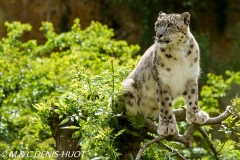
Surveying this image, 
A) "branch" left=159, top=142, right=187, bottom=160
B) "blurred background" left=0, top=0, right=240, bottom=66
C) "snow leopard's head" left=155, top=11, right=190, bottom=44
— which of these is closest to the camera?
"snow leopard's head" left=155, top=11, right=190, bottom=44

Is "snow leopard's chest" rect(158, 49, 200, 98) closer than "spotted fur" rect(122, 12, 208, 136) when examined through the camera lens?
No

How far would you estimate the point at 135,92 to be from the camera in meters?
5.80

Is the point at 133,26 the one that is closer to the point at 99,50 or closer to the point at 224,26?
the point at 224,26

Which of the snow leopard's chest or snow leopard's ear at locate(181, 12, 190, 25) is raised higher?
snow leopard's ear at locate(181, 12, 190, 25)

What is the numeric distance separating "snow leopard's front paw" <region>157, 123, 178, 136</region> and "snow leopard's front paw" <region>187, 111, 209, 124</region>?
0.71 feet

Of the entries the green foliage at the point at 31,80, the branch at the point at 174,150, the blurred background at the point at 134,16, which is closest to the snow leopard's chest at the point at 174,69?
the branch at the point at 174,150

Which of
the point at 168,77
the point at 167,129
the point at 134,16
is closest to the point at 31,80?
the point at 168,77

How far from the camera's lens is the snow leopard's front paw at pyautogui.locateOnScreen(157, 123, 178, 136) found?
5.23m

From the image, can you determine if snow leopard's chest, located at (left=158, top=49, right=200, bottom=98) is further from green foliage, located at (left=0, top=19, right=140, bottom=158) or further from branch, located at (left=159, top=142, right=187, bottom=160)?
green foliage, located at (left=0, top=19, right=140, bottom=158)

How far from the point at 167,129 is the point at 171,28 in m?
1.03

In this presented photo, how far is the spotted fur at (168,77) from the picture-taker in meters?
5.30

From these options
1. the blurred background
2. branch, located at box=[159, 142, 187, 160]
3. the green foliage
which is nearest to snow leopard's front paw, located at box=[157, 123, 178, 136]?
branch, located at box=[159, 142, 187, 160]

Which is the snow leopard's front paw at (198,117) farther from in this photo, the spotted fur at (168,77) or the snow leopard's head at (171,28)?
the snow leopard's head at (171,28)

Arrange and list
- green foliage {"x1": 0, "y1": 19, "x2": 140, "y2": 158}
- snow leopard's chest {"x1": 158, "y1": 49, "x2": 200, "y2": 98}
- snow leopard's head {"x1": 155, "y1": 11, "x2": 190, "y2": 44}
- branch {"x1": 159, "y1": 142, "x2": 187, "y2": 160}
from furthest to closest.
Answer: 1. green foliage {"x1": 0, "y1": 19, "x2": 140, "y2": 158}
2. snow leopard's chest {"x1": 158, "y1": 49, "x2": 200, "y2": 98}
3. branch {"x1": 159, "y1": 142, "x2": 187, "y2": 160}
4. snow leopard's head {"x1": 155, "y1": 11, "x2": 190, "y2": 44}
